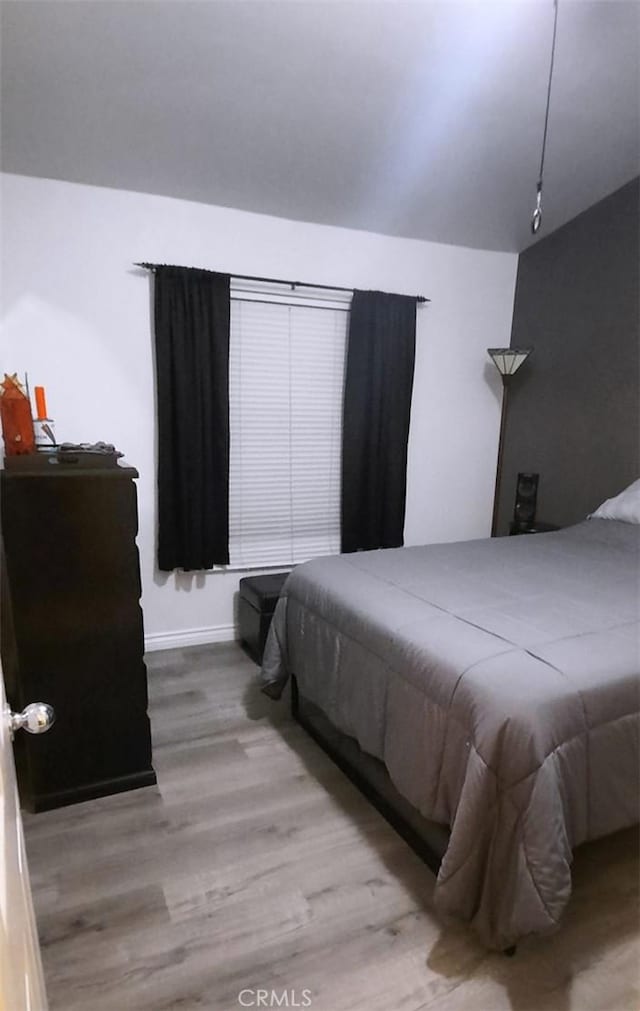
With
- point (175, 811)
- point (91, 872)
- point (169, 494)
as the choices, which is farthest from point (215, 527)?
point (91, 872)

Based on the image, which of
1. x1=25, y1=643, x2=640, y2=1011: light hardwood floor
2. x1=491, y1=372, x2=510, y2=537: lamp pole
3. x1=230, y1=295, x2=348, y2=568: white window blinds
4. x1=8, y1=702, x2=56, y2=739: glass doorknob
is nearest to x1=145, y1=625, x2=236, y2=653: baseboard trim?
x1=230, y1=295, x2=348, y2=568: white window blinds

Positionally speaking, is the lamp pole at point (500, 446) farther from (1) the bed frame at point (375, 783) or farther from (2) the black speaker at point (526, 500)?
(1) the bed frame at point (375, 783)

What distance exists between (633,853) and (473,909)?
Result: 29.3 inches

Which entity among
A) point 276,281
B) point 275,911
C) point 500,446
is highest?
point 276,281

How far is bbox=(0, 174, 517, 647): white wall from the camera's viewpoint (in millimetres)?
2572

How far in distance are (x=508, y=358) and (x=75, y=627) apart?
9.83 feet

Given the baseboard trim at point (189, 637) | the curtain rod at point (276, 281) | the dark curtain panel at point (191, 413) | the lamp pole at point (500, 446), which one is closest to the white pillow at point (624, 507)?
the lamp pole at point (500, 446)

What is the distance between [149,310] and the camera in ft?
9.23

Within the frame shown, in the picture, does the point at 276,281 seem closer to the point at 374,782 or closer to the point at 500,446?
the point at 500,446

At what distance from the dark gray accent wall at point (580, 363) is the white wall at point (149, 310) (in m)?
0.27

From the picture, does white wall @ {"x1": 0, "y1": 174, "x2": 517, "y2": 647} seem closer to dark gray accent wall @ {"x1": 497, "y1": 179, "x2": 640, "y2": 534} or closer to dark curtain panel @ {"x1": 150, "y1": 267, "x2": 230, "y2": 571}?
dark curtain panel @ {"x1": 150, "y1": 267, "x2": 230, "y2": 571}

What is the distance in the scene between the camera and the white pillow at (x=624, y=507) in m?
2.83

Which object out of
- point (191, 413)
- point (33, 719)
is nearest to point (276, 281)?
point (191, 413)

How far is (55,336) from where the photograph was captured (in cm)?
264
